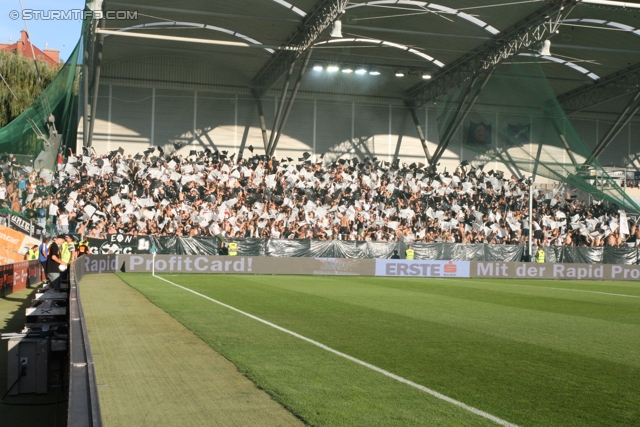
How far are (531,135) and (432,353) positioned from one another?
15736 millimetres

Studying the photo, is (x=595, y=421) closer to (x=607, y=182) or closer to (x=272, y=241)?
(x=607, y=182)

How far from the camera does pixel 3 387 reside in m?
8.60

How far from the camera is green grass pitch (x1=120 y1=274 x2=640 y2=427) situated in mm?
6867

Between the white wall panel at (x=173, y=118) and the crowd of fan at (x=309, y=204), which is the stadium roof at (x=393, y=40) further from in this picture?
the crowd of fan at (x=309, y=204)

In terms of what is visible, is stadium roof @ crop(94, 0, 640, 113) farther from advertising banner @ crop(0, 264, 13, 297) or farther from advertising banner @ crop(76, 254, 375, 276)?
advertising banner @ crop(0, 264, 13, 297)

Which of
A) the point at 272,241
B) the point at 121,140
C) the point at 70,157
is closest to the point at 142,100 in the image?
the point at 121,140

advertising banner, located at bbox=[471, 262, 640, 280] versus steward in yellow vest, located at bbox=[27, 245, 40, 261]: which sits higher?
steward in yellow vest, located at bbox=[27, 245, 40, 261]

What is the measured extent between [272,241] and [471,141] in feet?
35.9

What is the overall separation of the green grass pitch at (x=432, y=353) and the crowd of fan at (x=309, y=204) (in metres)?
14.4

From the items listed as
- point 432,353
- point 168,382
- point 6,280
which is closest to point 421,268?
point 6,280

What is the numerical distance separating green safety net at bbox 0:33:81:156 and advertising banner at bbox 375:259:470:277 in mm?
15152

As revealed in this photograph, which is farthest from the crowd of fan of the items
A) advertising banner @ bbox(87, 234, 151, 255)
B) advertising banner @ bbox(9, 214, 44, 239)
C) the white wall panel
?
the white wall panel

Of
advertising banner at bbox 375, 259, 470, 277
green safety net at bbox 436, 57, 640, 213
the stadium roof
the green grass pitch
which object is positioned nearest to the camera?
the green grass pitch

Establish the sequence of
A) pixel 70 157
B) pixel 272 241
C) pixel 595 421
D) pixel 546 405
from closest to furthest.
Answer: pixel 595 421
pixel 546 405
pixel 272 241
pixel 70 157
